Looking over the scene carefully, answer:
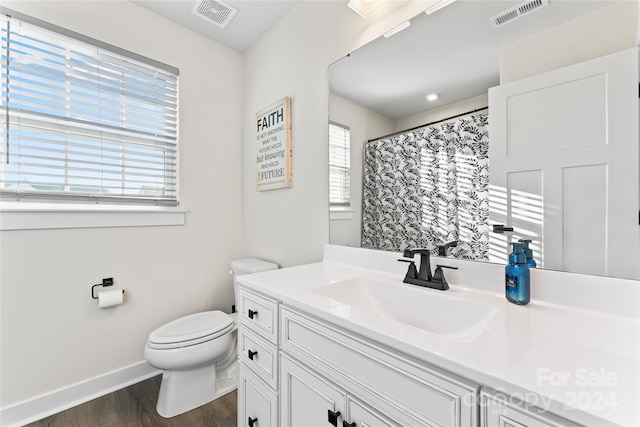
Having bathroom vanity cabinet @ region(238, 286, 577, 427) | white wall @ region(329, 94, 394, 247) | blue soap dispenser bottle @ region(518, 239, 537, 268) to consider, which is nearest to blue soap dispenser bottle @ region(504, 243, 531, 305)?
blue soap dispenser bottle @ region(518, 239, 537, 268)

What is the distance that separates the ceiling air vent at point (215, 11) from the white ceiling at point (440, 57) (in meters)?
0.95

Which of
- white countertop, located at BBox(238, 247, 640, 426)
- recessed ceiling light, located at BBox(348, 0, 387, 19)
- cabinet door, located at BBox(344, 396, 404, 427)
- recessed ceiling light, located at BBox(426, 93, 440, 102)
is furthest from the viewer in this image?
recessed ceiling light, located at BBox(348, 0, 387, 19)

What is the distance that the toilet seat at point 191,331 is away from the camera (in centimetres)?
147

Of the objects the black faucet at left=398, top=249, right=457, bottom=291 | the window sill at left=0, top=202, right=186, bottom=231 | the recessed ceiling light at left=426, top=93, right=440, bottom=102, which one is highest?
the recessed ceiling light at left=426, top=93, right=440, bottom=102

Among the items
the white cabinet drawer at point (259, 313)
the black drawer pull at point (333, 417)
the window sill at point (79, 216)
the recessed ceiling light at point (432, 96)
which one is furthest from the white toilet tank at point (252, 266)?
the recessed ceiling light at point (432, 96)

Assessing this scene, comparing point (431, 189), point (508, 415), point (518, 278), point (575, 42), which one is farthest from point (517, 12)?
point (508, 415)

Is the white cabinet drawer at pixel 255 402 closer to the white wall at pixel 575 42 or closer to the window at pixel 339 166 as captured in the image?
the window at pixel 339 166

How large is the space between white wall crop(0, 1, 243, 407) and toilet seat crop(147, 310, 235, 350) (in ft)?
1.09

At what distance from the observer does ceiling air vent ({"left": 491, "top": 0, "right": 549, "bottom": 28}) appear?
867mm

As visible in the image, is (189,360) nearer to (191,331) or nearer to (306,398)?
(191,331)

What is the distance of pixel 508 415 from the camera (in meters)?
0.47

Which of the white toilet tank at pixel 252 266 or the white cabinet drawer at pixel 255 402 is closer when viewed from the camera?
the white cabinet drawer at pixel 255 402

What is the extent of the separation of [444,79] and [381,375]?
1.08 metres

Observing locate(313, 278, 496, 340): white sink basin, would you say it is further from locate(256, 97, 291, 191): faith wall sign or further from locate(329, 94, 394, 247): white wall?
locate(256, 97, 291, 191): faith wall sign
